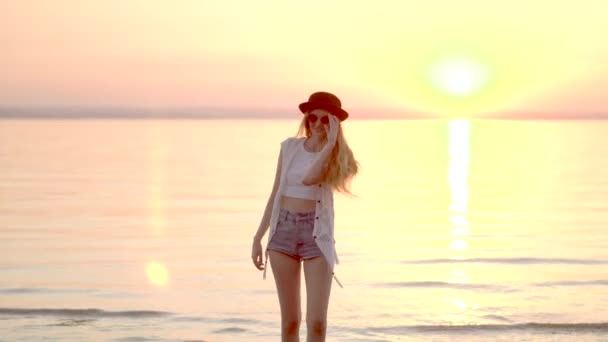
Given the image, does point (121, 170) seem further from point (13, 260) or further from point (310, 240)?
point (310, 240)

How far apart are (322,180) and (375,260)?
1030cm

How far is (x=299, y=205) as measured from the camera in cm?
753

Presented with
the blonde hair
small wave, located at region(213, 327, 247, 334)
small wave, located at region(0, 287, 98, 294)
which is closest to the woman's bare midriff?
the blonde hair

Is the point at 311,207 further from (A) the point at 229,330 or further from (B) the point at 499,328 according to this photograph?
(B) the point at 499,328

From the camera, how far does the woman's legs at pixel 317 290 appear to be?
24.3 ft

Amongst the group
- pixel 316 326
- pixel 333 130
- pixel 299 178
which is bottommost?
pixel 316 326

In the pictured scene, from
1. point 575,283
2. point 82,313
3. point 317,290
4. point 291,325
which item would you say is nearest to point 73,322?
point 82,313

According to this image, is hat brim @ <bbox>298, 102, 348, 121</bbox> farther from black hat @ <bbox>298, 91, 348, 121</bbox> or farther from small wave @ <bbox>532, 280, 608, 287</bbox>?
small wave @ <bbox>532, 280, 608, 287</bbox>

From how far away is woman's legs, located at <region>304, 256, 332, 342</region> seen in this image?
742 centimetres

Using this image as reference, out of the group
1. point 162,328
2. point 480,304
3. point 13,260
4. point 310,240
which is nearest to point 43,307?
point 162,328

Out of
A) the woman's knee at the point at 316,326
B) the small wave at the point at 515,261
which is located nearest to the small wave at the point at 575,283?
the small wave at the point at 515,261

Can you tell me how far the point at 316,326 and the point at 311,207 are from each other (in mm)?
878

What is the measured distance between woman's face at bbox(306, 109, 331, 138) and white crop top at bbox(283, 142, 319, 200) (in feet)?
0.56

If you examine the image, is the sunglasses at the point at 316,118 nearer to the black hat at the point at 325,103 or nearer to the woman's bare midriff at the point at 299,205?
the black hat at the point at 325,103
